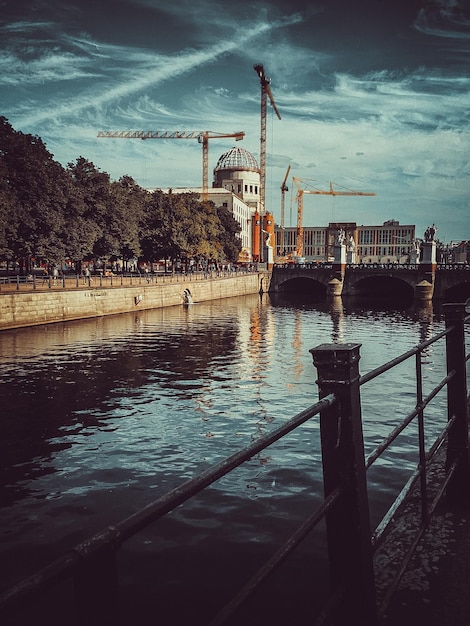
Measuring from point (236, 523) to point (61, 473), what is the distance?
4.88 meters

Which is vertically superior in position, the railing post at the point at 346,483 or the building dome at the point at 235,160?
the building dome at the point at 235,160

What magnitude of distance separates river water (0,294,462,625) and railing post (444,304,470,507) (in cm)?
311

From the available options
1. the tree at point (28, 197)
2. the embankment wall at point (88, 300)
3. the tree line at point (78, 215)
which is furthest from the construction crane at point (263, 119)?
the tree at point (28, 197)

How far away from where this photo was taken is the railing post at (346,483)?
321cm

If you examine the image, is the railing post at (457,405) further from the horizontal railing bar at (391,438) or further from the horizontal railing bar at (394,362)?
the horizontal railing bar at (391,438)

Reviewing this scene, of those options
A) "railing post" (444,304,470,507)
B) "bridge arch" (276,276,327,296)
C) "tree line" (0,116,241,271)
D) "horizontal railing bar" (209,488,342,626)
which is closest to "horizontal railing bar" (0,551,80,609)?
"horizontal railing bar" (209,488,342,626)

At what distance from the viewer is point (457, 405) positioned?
5840 mm

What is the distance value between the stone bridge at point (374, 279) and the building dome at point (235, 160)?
9805 cm

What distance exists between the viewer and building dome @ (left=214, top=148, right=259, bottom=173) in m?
192

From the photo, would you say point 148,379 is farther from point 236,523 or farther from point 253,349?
point 236,523

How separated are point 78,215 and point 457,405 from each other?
4843 cm

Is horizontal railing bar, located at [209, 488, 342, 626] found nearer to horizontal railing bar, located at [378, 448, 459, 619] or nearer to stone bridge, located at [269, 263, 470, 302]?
horizontal railing bar, located at [378, 448, 459, 619]

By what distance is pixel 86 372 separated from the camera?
82.9ft

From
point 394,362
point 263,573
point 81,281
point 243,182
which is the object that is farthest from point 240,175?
point 263,573
